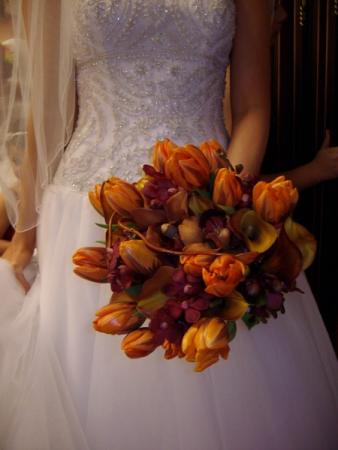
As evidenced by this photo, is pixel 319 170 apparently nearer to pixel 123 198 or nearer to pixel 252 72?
pixel 252 72

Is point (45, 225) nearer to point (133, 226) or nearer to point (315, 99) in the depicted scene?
point (133, 226)

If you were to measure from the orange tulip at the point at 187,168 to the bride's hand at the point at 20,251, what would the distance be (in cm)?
37

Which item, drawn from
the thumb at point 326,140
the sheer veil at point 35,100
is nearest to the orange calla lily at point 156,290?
the sheer veil at point 35,100

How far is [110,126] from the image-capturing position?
2.30ft

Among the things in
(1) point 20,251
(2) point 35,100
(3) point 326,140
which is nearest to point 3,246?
(1) point 20,251

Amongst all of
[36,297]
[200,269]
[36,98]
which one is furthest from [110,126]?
[200,269]

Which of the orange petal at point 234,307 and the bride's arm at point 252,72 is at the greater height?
the bride's arm at point 252,72

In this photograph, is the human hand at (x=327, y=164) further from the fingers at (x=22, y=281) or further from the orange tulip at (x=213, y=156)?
the fingers at (x=22, y=281)

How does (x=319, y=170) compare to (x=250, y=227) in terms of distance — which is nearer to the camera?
(x=250, y=227)

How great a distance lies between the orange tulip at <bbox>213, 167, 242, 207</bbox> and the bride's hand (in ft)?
1.32

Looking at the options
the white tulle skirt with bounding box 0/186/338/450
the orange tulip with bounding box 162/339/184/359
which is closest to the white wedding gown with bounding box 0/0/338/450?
the white tulle skirt with bounding box 0/186/338/450

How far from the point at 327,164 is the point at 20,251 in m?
0.54

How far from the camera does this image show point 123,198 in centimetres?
43

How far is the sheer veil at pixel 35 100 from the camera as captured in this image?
2.03 ft
